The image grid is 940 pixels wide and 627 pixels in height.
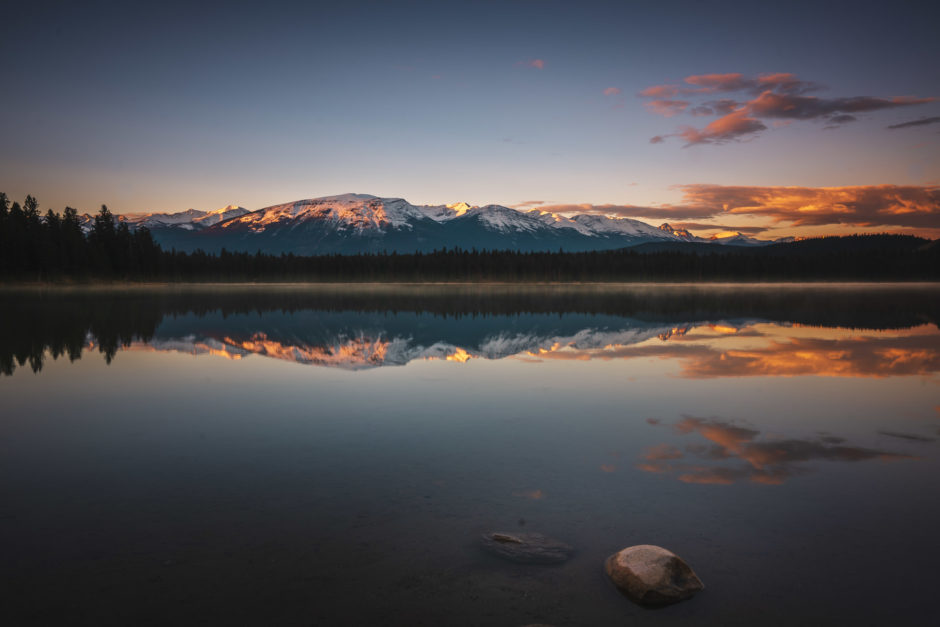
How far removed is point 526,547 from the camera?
750 cm

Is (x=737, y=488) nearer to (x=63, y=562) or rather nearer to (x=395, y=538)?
(x=395, y=538)

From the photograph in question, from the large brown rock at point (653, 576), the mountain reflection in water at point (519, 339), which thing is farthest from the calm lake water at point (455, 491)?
the mountain reflection in water at point (519, 339)

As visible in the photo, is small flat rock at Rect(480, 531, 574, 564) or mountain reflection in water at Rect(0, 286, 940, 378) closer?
small flat rock at Rect(480, 531, 574, 564)

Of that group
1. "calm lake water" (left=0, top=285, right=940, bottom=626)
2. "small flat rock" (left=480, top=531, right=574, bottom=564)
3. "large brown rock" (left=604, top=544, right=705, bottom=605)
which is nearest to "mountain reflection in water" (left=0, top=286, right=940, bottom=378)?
"calm lake water" (left=0, top=285, right=940, bottom=626)

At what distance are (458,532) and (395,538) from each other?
89 cm

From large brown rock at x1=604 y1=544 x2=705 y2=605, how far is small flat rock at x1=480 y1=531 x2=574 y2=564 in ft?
2.37

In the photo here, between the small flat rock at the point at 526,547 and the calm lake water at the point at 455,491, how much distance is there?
0.66ft

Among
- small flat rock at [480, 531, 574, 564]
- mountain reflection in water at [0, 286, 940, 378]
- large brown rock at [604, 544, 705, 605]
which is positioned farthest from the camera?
mountain reflection in water at [0, 286, 940, 378]

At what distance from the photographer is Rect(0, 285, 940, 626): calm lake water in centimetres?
646

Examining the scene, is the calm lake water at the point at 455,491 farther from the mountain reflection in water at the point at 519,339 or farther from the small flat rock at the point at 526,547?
the mountain reflection in water at the point at 519,339

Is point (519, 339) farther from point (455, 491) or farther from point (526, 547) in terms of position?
point (526, 547)

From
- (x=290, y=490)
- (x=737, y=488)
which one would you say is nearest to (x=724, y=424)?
(x=737, y=488)

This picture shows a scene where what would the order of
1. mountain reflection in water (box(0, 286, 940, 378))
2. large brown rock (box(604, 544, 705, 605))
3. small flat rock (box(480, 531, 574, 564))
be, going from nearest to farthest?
large brown rock (box(604, 544, 705, 605)) → small flat rock (box(480, 531, 574, 564)) → mountain reflection in water (box(0, 286, 940, 378))

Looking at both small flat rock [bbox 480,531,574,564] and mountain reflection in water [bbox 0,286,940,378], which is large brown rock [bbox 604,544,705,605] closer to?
small flat rock [bbox 480,531,574,564]
